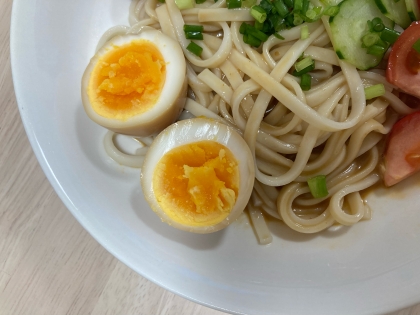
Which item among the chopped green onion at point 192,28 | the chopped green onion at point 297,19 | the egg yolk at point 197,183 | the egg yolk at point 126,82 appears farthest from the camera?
the chopped green onion at point 192,28

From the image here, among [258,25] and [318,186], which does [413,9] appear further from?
[318,186]

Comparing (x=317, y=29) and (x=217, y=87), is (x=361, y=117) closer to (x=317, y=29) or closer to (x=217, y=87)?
(x=317, y=29)

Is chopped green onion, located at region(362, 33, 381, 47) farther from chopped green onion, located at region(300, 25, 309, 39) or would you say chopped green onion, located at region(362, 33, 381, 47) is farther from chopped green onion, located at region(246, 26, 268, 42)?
chopped green onion, located at region(246, 26, 268, 42)

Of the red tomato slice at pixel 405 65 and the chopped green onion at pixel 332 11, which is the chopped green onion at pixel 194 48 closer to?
the chopped green onion at pixel 332 11

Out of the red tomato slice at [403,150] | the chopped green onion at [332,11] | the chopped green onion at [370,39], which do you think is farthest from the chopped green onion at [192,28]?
the red tomato slice at [403,150]

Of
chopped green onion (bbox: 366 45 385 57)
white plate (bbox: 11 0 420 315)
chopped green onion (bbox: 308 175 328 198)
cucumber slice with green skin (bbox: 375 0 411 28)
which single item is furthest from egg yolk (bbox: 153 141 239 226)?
cucumber slice with green skin (bbox: 375 0 411 28)

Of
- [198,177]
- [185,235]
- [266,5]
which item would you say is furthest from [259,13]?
[185,235]
